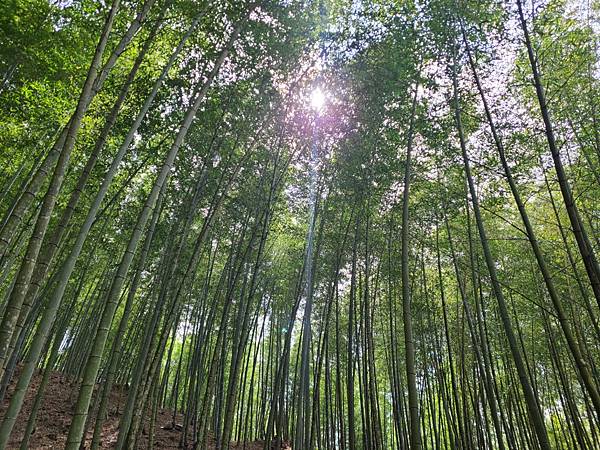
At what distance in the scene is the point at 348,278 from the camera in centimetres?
875

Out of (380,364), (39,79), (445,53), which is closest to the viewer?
(445,53)

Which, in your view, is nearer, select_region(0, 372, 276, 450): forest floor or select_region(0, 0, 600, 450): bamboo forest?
select_region(0, 0, 600, 450): bamboo forest

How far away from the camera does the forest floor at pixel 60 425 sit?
6.05 metres

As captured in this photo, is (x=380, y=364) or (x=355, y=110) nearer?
(x=355, y=110)

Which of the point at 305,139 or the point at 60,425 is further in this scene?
the point at 60,425

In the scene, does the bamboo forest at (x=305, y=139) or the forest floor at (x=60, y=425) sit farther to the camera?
the forest floor at (x=60, y=425)

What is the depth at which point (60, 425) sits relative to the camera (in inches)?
265

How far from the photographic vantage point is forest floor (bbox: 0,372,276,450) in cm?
605

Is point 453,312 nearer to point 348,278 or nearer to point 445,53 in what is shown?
point 348,278

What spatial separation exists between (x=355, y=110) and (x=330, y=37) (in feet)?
3.61

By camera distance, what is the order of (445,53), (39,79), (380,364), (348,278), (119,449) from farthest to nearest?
(380,364), (348,278), (39,79), (445,53), (119,449)

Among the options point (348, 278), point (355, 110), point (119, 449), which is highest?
point (355, 110)

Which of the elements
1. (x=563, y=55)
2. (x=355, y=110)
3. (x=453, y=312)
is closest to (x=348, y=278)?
(x=453, y=312)

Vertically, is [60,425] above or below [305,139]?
below
